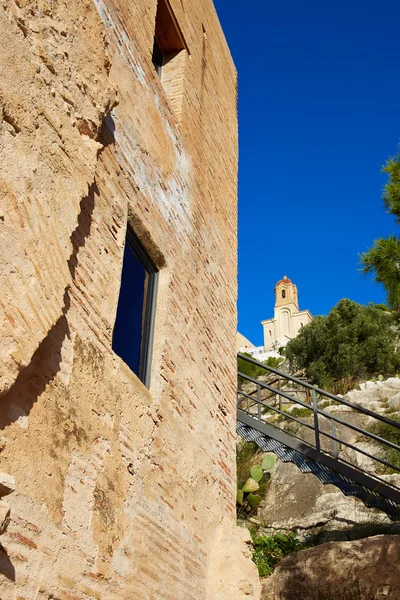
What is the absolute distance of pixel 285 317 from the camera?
84.6 m

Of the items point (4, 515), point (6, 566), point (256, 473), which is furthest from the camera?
point (256, 473)

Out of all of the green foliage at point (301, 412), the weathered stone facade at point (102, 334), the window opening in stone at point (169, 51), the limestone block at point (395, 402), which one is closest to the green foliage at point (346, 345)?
the green foliage at point (301, 412)

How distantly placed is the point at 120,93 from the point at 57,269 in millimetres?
2411

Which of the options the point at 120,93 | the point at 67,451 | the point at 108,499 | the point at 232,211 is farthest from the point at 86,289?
the point at 232,211

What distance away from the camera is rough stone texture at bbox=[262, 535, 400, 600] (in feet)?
24.7

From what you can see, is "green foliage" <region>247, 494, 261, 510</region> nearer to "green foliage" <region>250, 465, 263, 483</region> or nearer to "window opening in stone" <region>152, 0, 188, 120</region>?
"green foliage" <region>250, 465, 263, 483</region>

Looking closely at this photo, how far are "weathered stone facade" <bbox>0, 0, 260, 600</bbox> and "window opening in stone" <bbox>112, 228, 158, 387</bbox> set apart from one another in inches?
4.1

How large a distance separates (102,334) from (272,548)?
9105 mm

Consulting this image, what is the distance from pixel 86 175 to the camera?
3965 mm

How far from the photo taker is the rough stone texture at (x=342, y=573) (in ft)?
24.7

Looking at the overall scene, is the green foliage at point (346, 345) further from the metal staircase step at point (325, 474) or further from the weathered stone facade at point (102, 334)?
the weathered stone facade at point (102, 334)

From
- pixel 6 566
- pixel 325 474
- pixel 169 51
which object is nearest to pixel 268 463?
pixel 325 474

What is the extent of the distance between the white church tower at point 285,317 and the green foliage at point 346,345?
44713mm

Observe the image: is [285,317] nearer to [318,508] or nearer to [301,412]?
[301,412]
